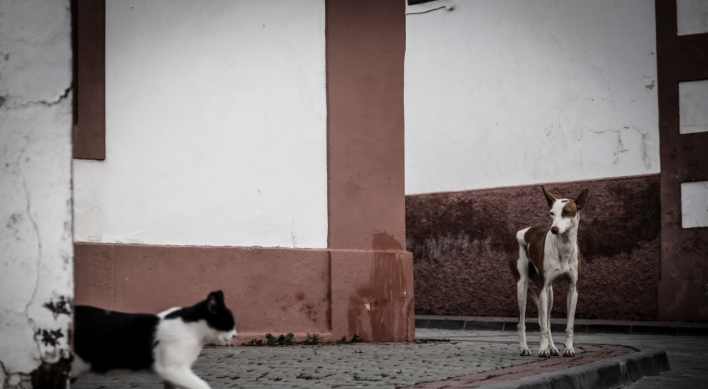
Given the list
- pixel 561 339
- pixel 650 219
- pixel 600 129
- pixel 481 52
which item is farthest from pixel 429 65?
pixel 561 339

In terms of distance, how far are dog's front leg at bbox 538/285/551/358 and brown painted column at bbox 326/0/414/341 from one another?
1.55 m

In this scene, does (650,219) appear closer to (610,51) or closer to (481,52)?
(610,51)

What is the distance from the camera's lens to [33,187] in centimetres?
384

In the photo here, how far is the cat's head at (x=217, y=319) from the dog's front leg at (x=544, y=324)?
437 cm

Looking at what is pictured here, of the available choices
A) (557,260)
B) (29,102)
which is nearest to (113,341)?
(29,102)

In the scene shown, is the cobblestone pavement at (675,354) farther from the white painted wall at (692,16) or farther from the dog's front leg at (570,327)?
the white painted wall at (692,16)

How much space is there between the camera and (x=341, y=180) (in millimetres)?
8914

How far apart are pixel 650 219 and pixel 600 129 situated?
5.59ft

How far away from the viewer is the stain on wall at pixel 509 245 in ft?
45.0

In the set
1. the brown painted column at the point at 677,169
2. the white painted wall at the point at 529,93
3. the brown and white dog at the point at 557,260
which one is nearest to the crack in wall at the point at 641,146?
the white painted wall at the point at 529,93

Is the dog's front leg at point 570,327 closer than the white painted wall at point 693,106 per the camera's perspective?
Yes

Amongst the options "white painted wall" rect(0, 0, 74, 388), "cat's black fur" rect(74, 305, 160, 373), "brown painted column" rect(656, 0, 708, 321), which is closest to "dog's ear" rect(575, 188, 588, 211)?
"cat's black fur" rect(74, 305, 160, 373)

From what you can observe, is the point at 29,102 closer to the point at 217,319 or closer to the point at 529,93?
the point at 217,319

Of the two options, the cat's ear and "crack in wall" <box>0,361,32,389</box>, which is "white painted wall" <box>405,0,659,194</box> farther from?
"crack in wall" <box>0,361,32,389</box>
